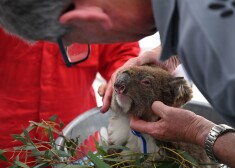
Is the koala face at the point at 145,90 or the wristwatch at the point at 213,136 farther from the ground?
the koala face at the point at 145,90

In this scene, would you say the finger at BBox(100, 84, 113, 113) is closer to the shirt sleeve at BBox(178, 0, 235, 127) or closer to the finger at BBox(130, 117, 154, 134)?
the finger at BBox(130, 117, 154, 134)

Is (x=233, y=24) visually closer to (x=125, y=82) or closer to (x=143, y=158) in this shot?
(x=125, y=82)

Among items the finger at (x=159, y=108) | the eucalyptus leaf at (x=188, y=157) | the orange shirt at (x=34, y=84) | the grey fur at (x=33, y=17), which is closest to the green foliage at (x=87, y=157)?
the eucalyptus leaf at (x=188, y=157)

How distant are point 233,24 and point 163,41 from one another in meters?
0.11

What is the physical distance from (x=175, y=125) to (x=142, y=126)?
10cm

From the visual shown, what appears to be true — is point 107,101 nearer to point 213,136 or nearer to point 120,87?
point 120,87

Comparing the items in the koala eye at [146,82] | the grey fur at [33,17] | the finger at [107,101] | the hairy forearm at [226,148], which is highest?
the grey fur at [33,17]

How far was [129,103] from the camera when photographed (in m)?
1.12

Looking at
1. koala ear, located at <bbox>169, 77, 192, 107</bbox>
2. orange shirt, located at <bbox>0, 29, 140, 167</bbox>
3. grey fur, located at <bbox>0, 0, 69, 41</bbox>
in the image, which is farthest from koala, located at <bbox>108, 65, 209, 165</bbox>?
grey fur, located at <bbox>0, 0, 69, 41</bbox>

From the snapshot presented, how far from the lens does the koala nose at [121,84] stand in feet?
3.53

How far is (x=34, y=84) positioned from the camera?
4.83ft

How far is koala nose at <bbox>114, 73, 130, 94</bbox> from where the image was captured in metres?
1.08

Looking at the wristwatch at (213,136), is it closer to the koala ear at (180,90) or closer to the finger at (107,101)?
the koala ear at (180,90)

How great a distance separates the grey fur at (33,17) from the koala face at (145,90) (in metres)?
0.47
